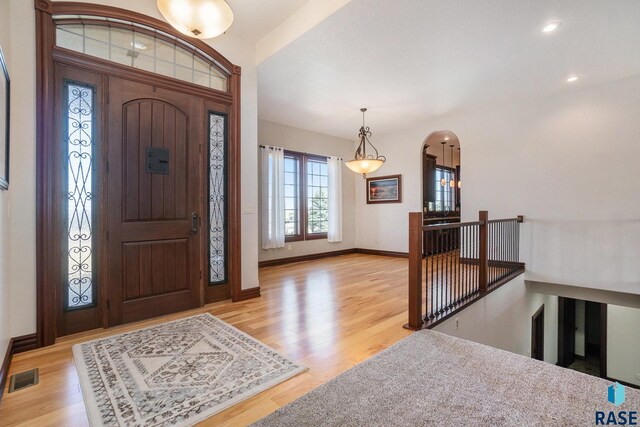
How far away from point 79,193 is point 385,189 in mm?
5912

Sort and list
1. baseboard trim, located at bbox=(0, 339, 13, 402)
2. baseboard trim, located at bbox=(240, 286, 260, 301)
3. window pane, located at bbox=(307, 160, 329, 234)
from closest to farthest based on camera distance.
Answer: baseboard trim, located at bbox=(0, 339, 13, 402), baseboard trim, located at bbox=(240, 286, 260, 301), window pane, located at bbox=(307, 160, 329, 234)

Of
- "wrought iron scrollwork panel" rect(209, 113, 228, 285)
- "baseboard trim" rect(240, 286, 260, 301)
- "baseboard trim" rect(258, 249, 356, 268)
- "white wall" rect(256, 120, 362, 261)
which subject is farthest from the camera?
"white wall" rect(256, 120, 362, 261)

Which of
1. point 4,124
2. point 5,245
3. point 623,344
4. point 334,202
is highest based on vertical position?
point 4,124

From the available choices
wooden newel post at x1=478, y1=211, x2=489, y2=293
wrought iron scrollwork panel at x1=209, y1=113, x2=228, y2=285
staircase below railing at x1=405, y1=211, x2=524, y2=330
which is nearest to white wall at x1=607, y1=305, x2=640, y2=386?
staircase below railing at x1=405, y1=211, x2=524, y2=330

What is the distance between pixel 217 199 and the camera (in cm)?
357

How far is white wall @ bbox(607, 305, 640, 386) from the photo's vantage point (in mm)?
5160

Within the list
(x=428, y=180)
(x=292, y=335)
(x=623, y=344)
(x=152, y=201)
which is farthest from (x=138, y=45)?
(x=623, y=344)

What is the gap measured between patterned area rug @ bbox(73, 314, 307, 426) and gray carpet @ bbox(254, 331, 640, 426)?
38 cm

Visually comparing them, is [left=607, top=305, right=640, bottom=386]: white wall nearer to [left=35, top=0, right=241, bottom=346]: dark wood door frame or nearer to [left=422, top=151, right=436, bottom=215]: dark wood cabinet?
[left=422, top=151, right=436, bottom=215]: dark wood cabinet

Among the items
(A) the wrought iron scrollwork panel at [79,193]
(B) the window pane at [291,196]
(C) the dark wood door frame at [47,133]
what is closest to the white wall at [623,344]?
(B) the window pane at [291,196]

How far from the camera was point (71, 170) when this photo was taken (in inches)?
105

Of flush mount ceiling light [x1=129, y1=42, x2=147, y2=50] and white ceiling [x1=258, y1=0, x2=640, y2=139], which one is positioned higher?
white ceiling [x1=258, y1=0, x2=640, y2=139]

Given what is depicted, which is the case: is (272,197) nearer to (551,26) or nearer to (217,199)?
(217,199)

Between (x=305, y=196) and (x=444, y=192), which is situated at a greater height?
(x=444, y=192)
